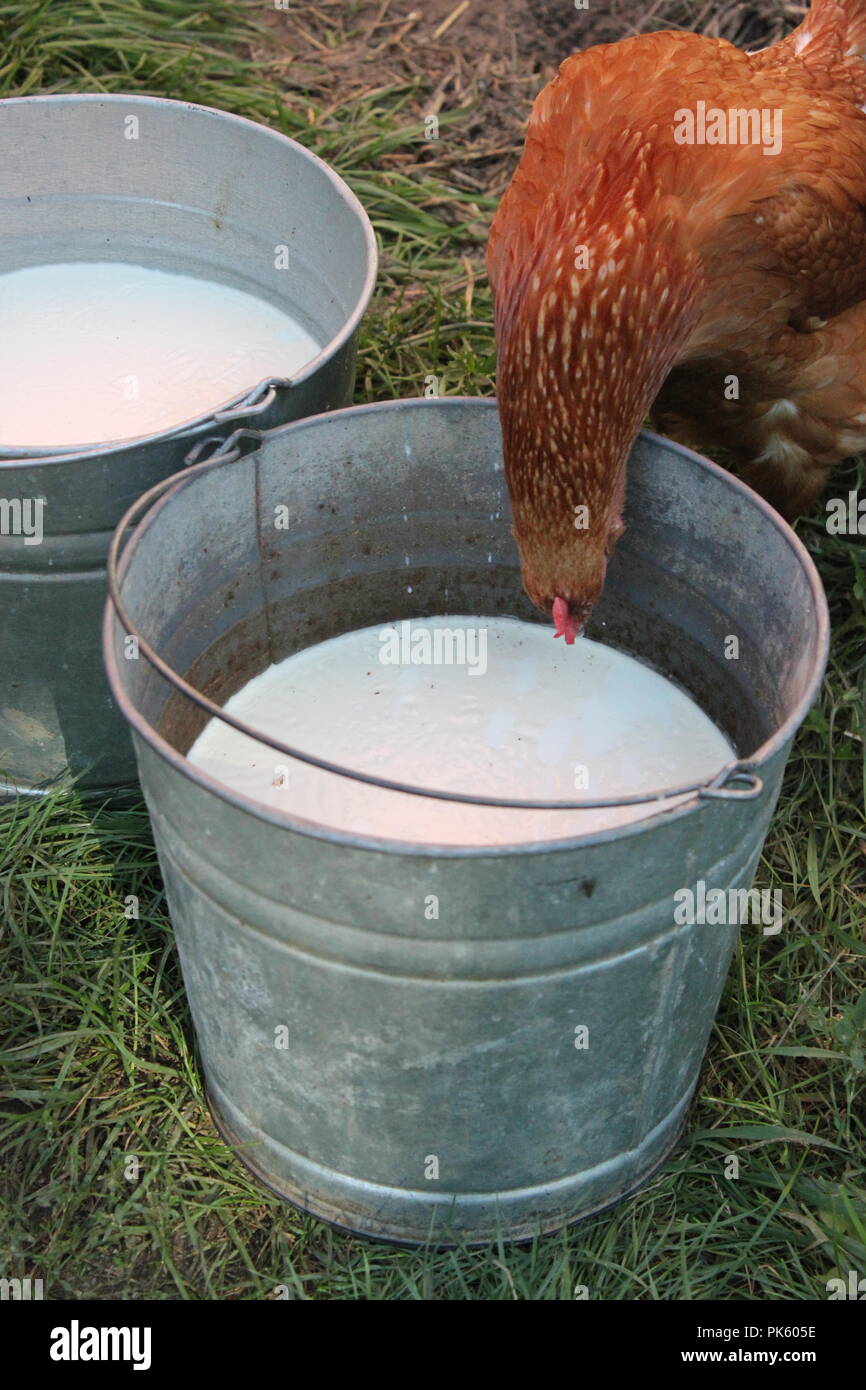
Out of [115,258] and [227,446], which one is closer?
[227,446]

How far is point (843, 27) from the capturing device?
259 cm

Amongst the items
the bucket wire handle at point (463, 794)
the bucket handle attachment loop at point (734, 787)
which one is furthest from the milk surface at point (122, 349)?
the bucket handle attachment loop at point (734, 787)

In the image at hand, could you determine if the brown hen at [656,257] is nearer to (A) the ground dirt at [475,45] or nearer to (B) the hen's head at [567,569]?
(B) the hen's head at [567,569]

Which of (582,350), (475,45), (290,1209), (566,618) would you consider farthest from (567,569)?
(475,45)

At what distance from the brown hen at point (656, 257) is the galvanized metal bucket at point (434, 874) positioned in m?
0.21

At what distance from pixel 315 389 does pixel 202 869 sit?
0.87m

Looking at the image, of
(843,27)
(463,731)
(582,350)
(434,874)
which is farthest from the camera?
(843,27)

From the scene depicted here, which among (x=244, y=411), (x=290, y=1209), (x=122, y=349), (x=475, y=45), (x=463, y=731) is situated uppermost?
(x=475, y=45)

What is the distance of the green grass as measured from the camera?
6.65 feet

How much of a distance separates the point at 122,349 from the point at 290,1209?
1695 millimetres

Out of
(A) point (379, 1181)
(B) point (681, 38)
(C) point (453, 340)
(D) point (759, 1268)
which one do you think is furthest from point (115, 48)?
(D) point (759, 1268)

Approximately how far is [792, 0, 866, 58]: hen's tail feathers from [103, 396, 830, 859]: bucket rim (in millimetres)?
966

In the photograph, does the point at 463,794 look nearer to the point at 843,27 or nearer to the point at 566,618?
the point at 566,618

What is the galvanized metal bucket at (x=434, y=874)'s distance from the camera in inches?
62.9
